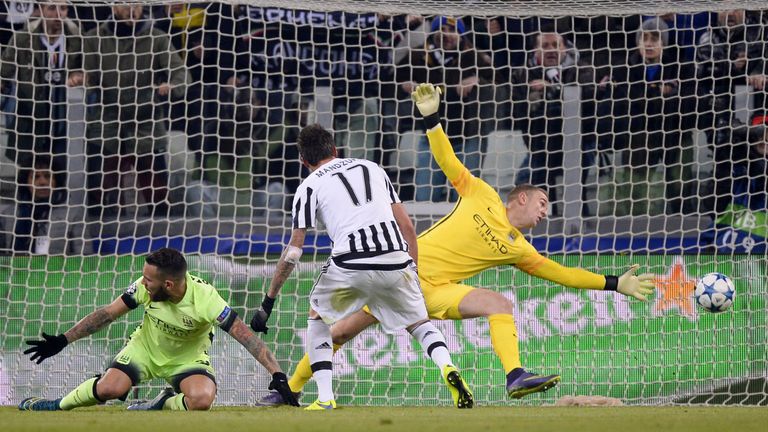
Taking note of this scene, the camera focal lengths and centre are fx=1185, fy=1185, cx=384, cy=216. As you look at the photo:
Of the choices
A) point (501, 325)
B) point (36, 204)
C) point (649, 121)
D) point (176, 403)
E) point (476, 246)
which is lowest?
point (176, 403)

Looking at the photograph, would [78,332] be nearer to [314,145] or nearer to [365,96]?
[314,145]

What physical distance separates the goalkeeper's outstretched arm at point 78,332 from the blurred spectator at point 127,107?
9.16 feet

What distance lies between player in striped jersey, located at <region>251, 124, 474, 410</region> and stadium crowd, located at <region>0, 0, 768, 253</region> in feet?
10.4

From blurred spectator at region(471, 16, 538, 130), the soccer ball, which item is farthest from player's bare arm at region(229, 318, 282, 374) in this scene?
blurred spectator at region(471, 16, 538, 130)

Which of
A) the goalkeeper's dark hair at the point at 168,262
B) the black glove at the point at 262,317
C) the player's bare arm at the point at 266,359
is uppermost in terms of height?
the goalkeeper's dark hair at the point at 168,262

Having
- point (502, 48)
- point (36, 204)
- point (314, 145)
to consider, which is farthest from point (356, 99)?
point (314, 145)

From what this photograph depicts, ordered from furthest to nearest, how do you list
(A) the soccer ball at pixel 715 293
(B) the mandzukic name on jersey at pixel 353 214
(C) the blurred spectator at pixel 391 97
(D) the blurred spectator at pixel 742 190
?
(C) the blurred spectator at pixel 391 97 → (D) the blurred spectator at pixel 742 190 → (A) the soccer ball at pixel 715 293 → (B) the mandzukic name on jersey at pixel 353 214

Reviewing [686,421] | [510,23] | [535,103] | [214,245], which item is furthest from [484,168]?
[686,421]

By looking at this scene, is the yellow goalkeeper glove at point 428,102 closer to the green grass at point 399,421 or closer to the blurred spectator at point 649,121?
the green grass at point 399,421

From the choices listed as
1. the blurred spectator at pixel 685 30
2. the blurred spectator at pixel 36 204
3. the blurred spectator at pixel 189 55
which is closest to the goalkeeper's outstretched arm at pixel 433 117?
the blurred spectator at pixel 189 55

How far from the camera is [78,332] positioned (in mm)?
7457

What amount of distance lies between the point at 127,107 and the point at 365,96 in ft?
6.96

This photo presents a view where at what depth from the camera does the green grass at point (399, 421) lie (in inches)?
207

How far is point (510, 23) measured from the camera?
11008 mm
